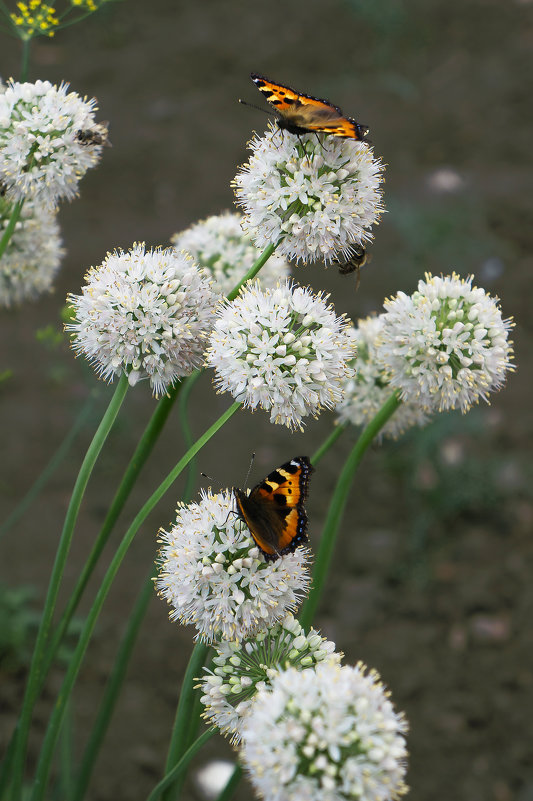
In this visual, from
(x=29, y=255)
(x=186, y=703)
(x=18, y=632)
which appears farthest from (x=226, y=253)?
(x=18, y=632)

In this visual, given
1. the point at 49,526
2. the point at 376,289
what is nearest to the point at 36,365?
the point at 49,526

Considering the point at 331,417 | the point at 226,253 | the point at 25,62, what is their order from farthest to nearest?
the point at 331,417 → the point at 226,253 → the point at 25,62

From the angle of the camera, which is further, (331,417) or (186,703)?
(331,417)

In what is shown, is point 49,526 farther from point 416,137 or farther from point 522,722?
point 416,137

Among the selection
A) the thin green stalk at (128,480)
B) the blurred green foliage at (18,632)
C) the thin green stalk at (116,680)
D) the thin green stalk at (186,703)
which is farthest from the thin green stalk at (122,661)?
the blurred green foliage at (18,632)

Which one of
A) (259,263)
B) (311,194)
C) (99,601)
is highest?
(311,194)

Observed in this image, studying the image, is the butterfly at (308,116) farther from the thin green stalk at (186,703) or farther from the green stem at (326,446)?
the thin green stalk at (186,703)

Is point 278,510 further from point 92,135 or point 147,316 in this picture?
point 92,135
